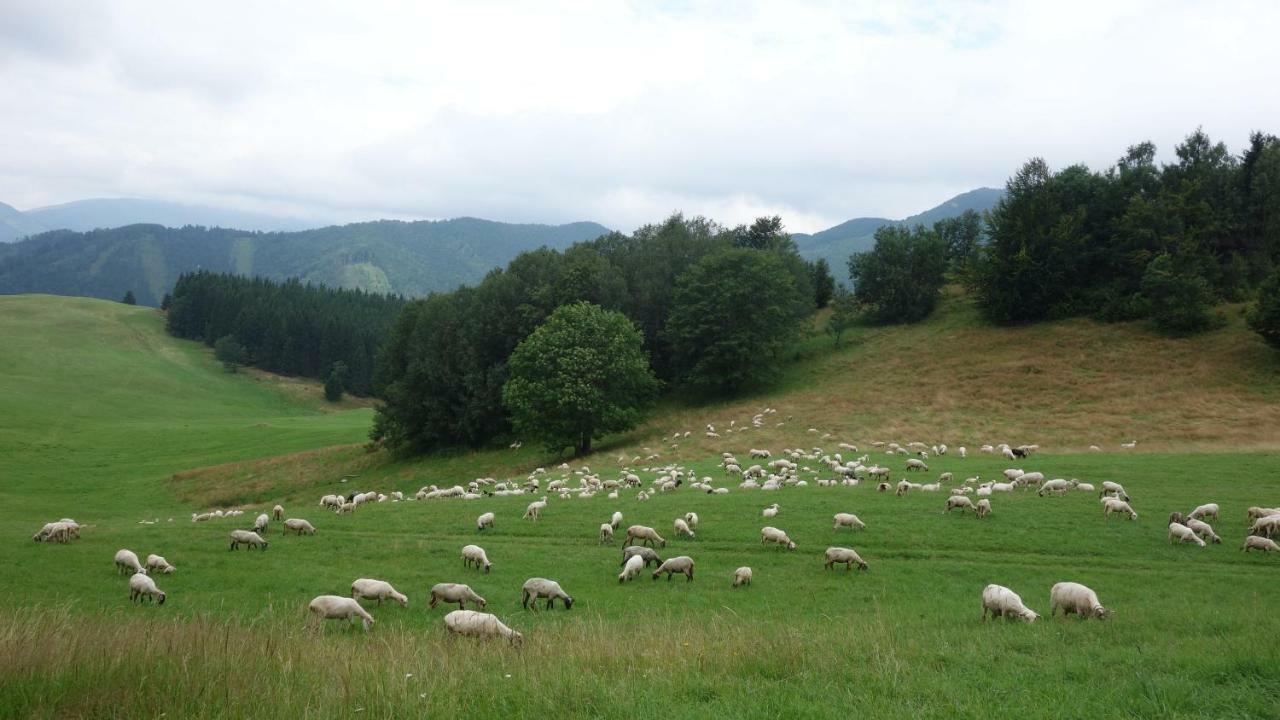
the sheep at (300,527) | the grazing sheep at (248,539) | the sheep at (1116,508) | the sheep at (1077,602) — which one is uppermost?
the sheep at (1077,602)

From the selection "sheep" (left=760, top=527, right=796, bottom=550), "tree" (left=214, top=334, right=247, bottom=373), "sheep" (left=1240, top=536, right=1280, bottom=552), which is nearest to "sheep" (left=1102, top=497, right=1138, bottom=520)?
"sheep" (left=1240, top=536, right=1280, bottom=552)

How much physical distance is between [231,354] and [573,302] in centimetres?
9438

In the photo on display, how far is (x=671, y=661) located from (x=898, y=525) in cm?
1673

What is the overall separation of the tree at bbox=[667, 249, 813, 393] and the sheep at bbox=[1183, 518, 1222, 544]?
148 feet

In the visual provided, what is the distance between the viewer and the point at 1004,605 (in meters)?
14.7

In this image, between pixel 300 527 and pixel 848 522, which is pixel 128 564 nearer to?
pixel 300 527

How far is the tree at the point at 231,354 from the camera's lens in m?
132

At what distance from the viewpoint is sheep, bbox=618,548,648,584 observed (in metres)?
19.6

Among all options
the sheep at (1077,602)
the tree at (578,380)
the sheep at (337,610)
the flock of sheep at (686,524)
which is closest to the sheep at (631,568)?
the flock of sheep at (686,524)

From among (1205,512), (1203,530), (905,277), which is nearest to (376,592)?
(1203,530)

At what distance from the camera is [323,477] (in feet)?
187

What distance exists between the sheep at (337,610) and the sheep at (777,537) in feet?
41.2

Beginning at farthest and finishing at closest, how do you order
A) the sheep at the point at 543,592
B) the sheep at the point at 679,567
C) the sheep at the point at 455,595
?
the sheep at the point at 679,567, the sheep at the point at 543,592, the sheep at the point at 455,595

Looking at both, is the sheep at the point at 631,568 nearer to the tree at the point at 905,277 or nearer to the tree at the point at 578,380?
the tree at the point at 578,380
